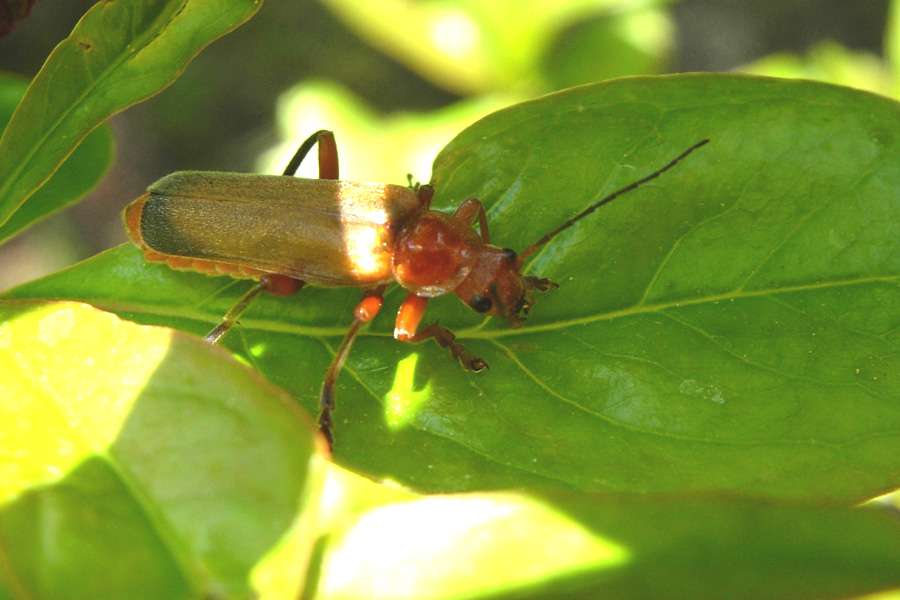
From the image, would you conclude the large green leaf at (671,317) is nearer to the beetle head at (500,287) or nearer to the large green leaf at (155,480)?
the beetle head at (500,287)

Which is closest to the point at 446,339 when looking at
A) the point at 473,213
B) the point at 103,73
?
the point at 473,213

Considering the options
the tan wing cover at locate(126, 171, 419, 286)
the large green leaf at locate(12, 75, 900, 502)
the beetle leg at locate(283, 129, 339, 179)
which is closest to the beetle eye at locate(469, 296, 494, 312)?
the large green leaf at locate(12, 75, 900, 502)

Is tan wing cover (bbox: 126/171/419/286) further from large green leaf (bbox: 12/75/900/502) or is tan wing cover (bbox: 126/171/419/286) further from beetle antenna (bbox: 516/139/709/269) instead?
beetle antenna (bbox: 516/139/709/269)

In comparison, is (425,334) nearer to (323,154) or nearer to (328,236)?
(328,236)

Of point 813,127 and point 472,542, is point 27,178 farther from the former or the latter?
point 813,127

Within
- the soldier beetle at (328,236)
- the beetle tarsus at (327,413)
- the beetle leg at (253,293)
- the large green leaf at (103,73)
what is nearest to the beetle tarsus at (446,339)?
the soldier beetle at (328,236)

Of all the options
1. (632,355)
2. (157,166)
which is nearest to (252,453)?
(632,355)
